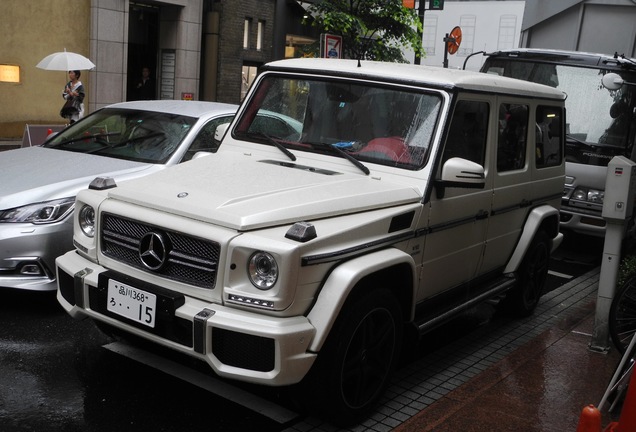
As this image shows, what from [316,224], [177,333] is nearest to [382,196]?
[316,224]

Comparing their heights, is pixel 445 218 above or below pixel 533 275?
above

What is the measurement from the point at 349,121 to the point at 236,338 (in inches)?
80.6

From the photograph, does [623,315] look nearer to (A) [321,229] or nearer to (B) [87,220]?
(A) [321,229]

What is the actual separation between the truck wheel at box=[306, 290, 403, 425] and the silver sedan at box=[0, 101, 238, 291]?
2776 millimetres

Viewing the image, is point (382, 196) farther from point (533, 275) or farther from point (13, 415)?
point (533, 275)

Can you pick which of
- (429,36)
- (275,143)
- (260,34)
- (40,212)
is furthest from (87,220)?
(429,36)

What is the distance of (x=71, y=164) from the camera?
22.8 feet

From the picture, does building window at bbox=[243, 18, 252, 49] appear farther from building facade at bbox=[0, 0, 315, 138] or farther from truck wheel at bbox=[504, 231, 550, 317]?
truck wheel at bbox=[504, 231, 550, 317]

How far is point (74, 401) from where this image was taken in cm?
477

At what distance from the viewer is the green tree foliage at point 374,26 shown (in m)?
17.3

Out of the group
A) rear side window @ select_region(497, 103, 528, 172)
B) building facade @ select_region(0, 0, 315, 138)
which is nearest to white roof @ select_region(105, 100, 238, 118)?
rear side window @ select_region(497, 103, 528, 172)

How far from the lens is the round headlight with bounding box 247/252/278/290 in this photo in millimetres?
4102

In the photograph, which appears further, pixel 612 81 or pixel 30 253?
pixel 612 81

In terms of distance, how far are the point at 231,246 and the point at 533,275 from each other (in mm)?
4069
